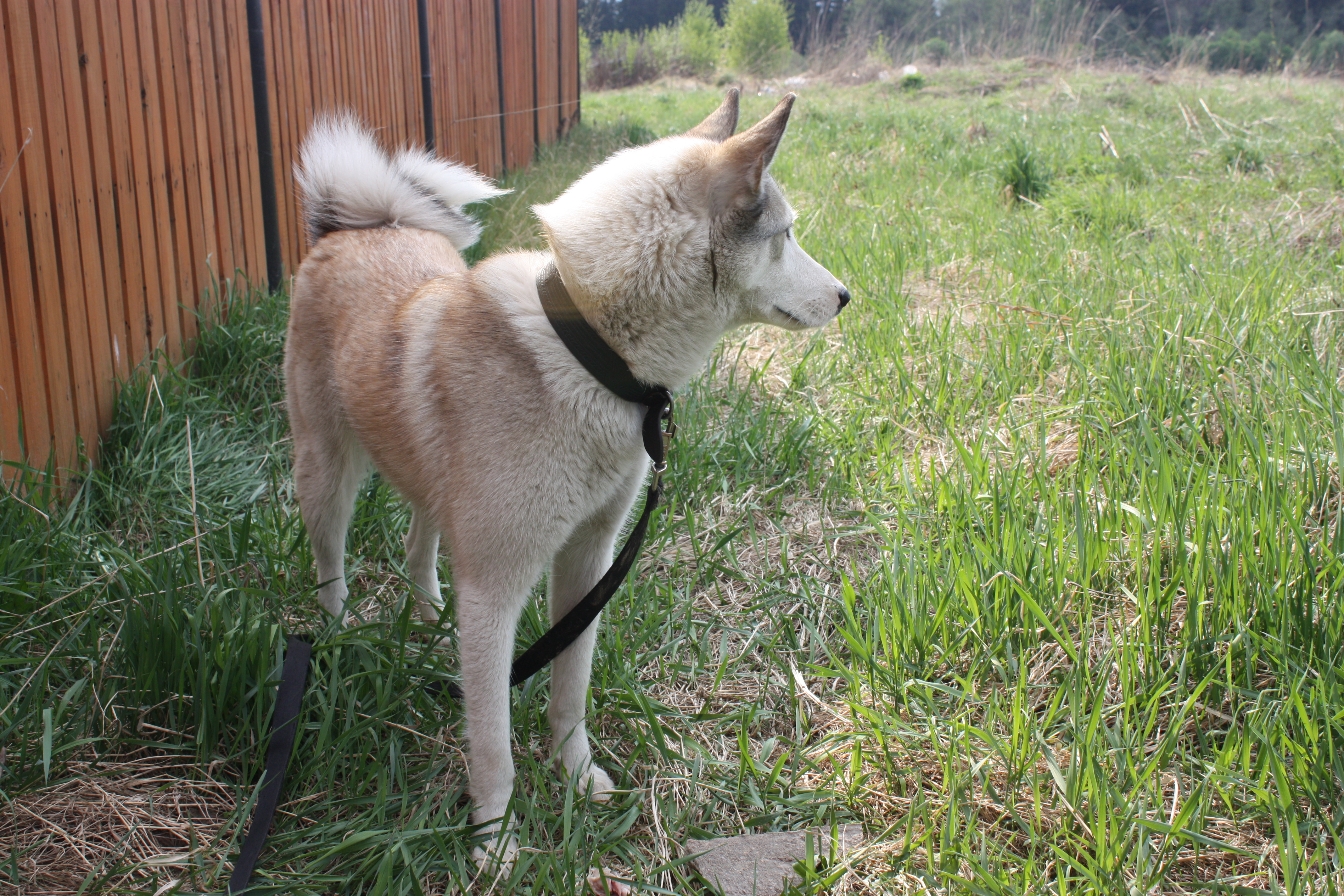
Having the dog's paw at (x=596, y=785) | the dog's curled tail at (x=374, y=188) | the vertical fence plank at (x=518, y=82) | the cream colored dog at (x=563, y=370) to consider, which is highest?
the vertical fence plank at (x=518, y=82)

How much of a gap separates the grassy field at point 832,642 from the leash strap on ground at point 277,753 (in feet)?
0.20

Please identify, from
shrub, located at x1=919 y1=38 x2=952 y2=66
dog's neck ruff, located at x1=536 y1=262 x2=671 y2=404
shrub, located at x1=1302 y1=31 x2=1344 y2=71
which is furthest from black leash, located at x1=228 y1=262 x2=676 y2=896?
shrub, located at x1=919 y1=38 x2=952 y2=66

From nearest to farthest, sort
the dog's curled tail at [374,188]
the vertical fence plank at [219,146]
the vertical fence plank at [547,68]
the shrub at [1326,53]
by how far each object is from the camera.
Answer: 1. the dog's curled tail at [374,188]
2. the vertical fence plank at [219,146]
3. the vertical fence plank at [547,68]
4. the shrub at [1326,53]

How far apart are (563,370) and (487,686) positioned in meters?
0.66

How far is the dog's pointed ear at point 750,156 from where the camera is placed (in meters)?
1.56

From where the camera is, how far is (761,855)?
1.63 metres

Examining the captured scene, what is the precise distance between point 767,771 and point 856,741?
210 mm

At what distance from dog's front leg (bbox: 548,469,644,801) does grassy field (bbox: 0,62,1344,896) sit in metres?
0.07

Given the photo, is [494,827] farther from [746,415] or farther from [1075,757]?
[746,415]

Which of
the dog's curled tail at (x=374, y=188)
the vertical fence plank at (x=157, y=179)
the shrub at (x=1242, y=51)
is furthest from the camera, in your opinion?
the shrub at (x=1242, y=51)

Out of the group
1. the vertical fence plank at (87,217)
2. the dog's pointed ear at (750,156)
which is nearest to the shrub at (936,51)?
the vertical fence plank at (87,217)

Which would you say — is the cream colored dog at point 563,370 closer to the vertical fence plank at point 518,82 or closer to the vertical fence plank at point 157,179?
the vertical fence plank at point 157,179

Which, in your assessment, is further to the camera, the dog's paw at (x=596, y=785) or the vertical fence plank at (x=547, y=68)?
the vertical fence plank at (x=547, y=68)

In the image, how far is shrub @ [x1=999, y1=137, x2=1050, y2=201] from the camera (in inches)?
252
